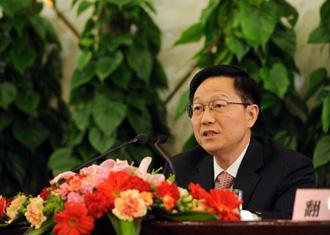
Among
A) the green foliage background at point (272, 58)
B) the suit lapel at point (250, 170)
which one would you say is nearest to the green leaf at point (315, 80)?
the green foliage background at point (272, 58)

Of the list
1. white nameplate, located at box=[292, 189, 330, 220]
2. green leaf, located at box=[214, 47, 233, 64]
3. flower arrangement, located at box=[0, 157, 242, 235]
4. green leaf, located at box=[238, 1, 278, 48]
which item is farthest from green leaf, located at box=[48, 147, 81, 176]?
white nameplate, located at box=[292, 189, 330, 220]

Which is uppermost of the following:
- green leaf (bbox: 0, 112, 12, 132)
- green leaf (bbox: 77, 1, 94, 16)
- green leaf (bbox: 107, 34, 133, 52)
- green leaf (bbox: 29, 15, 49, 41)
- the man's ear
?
green leaf (bbox: 77, 1, 94, 16)

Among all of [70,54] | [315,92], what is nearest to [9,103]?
[70,54]

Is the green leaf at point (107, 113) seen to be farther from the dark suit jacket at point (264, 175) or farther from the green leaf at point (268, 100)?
the dark suit jacket at point (264, 175)

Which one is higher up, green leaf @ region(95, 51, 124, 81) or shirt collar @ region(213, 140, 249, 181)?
green leaf @ region(95, 51, 124, 81)

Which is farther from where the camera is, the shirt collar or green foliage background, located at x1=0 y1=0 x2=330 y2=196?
green foliage background, located at x1=0 y1=0 x2=330 y2=196

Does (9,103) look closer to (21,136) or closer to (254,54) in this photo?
(21,136)

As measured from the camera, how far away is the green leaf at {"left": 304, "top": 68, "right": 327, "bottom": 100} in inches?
156

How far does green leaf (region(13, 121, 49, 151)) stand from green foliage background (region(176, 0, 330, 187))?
2.95 feet

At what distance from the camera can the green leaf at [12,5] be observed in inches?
171

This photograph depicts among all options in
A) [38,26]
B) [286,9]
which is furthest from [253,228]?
[38,26]

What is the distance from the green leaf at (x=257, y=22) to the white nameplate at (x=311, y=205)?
213 centimetres

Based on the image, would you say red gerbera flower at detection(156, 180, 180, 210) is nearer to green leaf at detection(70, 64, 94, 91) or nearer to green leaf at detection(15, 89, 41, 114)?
green leaf at detection(70, 64, 94, 91)

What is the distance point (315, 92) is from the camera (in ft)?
13.4
